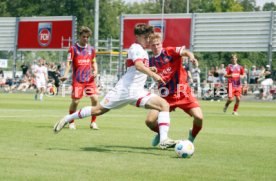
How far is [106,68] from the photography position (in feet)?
185

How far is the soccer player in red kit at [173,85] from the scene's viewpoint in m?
12.3

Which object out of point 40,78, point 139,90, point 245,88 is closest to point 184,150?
point 139,90

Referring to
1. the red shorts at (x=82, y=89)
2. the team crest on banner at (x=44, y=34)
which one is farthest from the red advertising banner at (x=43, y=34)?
the red shorts at (x=82, y=89)

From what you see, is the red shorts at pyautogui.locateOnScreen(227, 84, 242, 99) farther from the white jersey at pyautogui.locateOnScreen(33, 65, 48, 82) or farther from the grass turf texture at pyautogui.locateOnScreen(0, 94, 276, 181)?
the white jersey at pyautogui.locateOnScreen(33, 65, 48, 82)

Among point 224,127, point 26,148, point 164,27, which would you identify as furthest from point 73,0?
point 26,148

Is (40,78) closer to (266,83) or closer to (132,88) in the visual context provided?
(266,83)

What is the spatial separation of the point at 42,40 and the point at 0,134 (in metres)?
42.4

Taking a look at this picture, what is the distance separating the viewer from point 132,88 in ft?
38.4

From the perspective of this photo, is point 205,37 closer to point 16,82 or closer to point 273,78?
point 273,78

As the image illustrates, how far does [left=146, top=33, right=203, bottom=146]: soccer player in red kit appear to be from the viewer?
12297 millimetres

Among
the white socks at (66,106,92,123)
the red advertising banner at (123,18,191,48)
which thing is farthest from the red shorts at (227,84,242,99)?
the red advertising banner at (123,18,191,48)

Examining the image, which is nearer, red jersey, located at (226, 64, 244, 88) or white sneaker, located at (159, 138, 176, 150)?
white sneaker, located at (159, 138, 176, 150)

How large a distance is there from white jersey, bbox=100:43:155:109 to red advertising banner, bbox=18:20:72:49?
43.2 metres

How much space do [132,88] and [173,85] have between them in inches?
40.7
